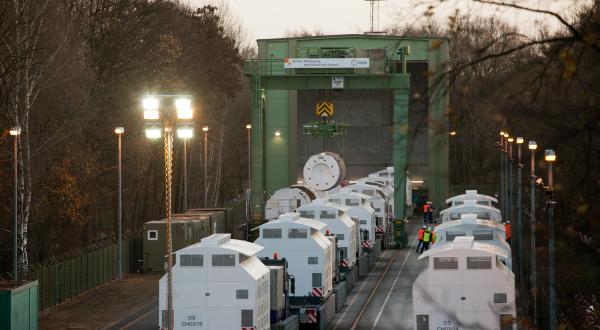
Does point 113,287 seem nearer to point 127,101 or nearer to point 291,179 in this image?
point 127,101

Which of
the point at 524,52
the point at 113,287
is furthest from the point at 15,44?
the point at 524,52

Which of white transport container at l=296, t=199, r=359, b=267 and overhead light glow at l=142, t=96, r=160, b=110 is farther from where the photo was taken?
white transport container at l=296, t=199, r=359, b=267

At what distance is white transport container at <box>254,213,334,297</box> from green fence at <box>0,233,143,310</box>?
29.6 ft

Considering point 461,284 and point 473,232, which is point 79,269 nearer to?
point 473,232

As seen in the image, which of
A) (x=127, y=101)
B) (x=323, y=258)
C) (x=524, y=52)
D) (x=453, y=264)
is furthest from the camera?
(x=127, y=101)

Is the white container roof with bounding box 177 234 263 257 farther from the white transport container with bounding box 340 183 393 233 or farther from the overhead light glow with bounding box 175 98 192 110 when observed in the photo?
the white transport container with bounding box 340 183 393 233

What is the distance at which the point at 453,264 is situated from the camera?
2792 cm

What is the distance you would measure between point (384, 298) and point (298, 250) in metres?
9.18

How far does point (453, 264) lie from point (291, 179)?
61.7 m

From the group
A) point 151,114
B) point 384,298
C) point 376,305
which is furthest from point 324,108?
point 151,114

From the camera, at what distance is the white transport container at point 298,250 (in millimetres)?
38938

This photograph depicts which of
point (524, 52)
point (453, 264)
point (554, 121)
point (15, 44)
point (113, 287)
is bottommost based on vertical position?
point (113, 287)

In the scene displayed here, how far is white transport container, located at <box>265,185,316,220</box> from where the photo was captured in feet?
217

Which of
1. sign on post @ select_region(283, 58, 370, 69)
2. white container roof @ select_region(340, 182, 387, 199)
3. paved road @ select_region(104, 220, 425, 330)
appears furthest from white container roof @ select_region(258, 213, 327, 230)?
sign on post @ select_region(283, 58, 370, 69)
